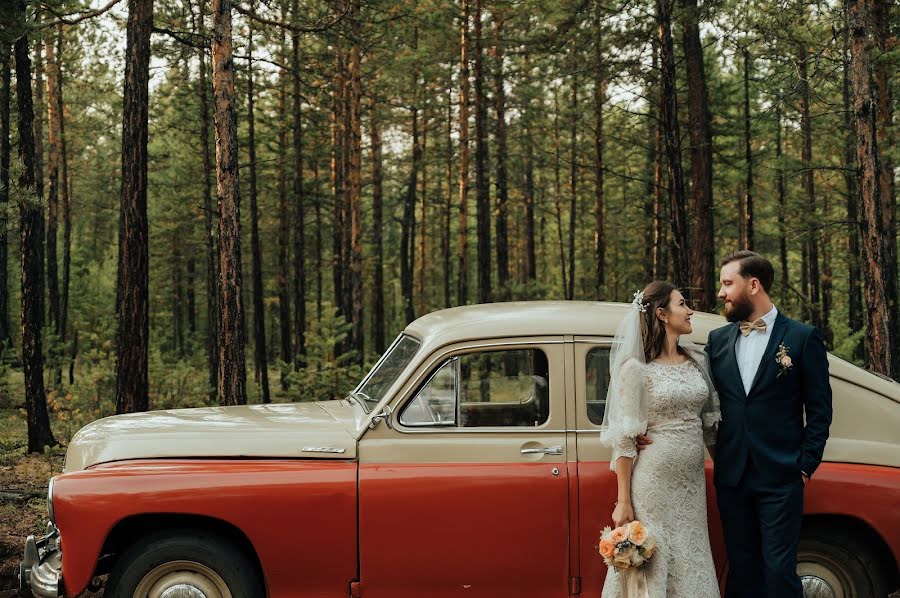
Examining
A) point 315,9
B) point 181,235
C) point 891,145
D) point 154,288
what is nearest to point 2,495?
point 315,9

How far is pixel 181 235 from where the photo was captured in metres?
36.9

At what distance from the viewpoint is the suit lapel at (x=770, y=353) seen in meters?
4.54

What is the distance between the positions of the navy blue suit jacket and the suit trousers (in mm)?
61

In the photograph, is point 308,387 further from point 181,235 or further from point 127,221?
point 181,235

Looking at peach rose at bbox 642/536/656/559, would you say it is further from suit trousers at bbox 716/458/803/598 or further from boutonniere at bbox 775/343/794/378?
boutonniere at bbox 775/343/794/378

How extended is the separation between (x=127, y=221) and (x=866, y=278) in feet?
32.5

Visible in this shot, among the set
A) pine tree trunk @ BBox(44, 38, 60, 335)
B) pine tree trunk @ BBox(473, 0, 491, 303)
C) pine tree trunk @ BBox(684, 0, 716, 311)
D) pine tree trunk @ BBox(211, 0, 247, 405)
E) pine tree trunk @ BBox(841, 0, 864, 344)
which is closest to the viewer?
pine tree trunk @ BBox(211, 0, 247, 405)

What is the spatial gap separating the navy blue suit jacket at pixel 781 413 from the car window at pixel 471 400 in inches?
43.6

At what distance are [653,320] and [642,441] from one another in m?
0.69

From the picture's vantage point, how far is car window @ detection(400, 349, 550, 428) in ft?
16.6

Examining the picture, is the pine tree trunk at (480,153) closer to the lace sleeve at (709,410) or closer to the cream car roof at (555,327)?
the cream car roof at (555,327)

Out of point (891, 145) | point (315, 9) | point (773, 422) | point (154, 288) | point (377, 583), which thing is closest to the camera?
point (773, 422)

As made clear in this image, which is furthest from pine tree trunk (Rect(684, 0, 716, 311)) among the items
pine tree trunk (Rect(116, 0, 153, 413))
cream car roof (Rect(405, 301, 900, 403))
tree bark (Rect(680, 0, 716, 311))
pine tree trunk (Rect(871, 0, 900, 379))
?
cream car roof (Rect(405, 301, 900, 403))

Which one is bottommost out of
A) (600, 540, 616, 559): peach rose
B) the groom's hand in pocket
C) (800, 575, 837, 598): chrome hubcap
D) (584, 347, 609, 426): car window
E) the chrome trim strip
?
(800, 575, 837, 598): chrome hubcap
